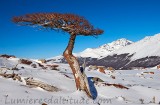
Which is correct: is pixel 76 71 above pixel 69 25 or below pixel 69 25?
below

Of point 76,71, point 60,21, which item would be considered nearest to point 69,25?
point 60,21

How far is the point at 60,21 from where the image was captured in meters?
22.8

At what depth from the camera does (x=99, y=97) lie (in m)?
24.8

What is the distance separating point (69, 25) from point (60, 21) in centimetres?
78

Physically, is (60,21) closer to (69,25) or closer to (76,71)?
(69,25)

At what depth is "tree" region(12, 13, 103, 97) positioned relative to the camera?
2247cm

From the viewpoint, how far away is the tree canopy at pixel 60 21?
2238 centimetres

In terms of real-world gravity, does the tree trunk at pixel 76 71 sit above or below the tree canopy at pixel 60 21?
below

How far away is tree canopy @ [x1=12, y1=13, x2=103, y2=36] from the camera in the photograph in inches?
881

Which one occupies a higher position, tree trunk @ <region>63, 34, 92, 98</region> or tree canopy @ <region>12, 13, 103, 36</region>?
tree canopy @ <region>12, 13, 103, 36</region>

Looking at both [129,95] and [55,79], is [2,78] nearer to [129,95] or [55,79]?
[55,79]

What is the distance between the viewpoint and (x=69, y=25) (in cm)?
2298

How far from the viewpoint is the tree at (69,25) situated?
22.5 meters

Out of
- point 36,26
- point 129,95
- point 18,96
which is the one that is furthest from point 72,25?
point 129,95
